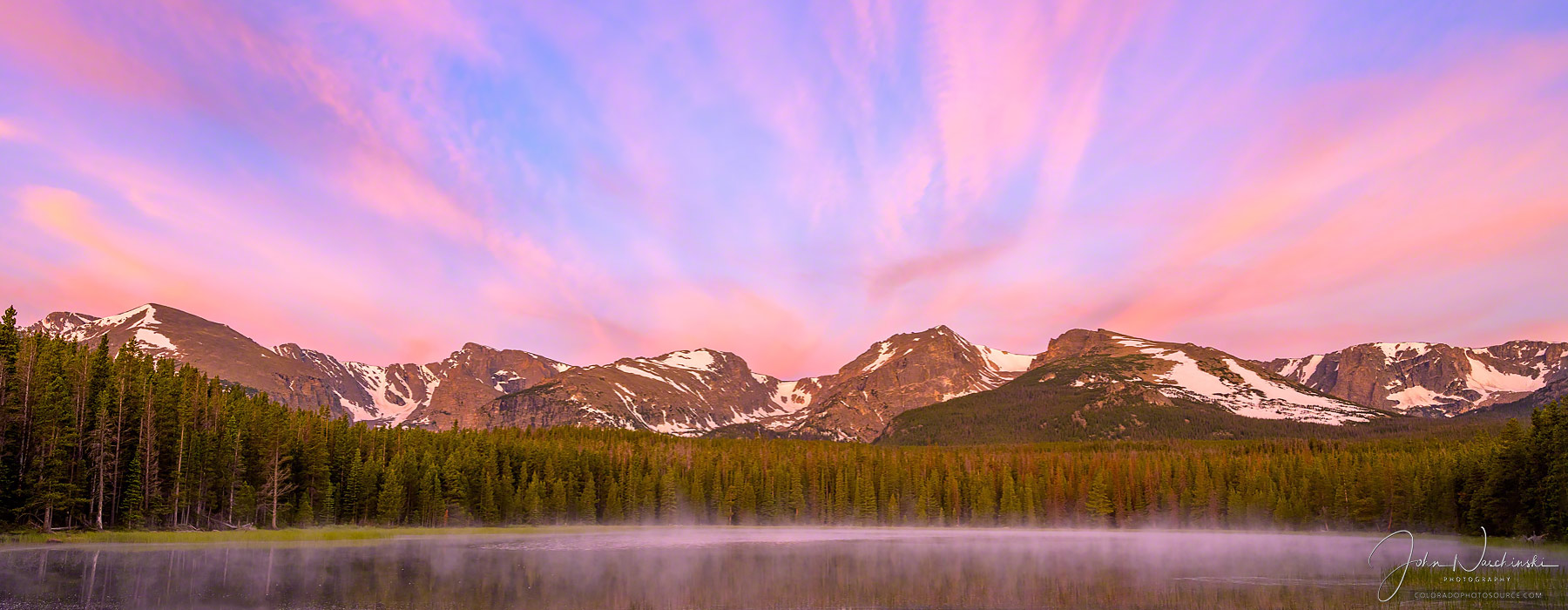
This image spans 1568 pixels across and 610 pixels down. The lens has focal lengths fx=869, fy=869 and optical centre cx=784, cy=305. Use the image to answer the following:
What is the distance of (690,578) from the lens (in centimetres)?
4694

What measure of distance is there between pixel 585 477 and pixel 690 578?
9747cm

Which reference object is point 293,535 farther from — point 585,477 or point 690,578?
point 585,477

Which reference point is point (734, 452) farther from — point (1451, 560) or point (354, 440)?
point (1451, 560)

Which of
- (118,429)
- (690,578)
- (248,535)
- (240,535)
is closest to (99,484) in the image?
(118,429)

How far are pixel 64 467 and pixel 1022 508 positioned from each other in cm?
13343

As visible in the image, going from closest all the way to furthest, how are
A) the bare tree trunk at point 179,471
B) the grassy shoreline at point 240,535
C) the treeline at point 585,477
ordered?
1. the grassy shoreline at point 240,535
2. the treeline at point 585,477
3. the bare tree trunk at point 179,471

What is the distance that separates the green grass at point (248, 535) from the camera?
6047 centimetres

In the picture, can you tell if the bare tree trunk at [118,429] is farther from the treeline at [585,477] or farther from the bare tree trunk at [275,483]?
the bare tree trunk at [275,483]

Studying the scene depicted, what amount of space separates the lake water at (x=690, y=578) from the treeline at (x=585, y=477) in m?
11.8

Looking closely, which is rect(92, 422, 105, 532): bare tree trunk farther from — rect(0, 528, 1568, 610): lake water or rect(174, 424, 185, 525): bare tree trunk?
rect(0, 528, 1568, 610): lake water

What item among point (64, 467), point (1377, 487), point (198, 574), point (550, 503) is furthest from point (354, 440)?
point (1377, 487)

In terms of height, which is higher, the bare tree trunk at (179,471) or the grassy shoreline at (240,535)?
the bare tree trunk at (179,471)

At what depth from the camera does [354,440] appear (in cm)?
10838

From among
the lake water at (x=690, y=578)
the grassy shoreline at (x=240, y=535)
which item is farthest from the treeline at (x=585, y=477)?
the lake water at (x=690, y=578)
